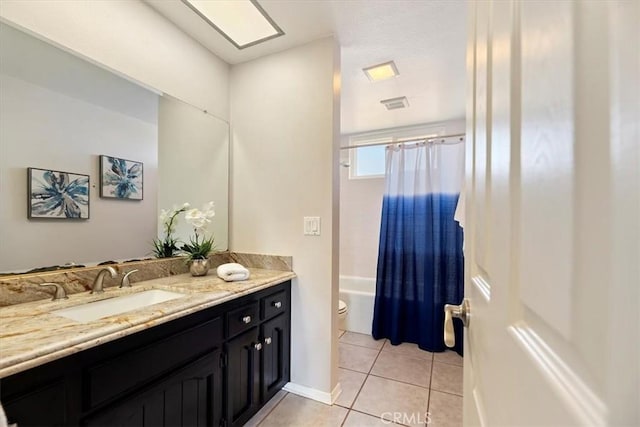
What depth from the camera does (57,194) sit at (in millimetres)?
1248

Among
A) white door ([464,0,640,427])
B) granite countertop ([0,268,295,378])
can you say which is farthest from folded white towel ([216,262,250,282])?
white door ([464,0,640,427])

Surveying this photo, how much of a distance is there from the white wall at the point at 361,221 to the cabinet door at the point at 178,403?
92.1 inches

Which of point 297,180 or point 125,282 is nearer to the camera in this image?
point 125,282

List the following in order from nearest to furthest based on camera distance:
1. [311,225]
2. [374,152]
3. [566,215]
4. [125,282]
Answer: [566,215] → [125,282] → [311,225] → [374,152]

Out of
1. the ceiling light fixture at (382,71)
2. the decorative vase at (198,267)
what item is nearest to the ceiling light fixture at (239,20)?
the ceiling light fixture at (382,71)

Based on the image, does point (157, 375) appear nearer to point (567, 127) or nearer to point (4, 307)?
A: point (4, 307)

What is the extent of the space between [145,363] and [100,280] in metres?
0.59

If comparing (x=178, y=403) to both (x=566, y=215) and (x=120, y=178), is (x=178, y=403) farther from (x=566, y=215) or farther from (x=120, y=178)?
(x=566, y=215)

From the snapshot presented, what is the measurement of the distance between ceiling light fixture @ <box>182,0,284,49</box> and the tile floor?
2.44 m

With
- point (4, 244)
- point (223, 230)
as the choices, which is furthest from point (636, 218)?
point (223, 230)

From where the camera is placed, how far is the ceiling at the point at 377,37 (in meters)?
1.54

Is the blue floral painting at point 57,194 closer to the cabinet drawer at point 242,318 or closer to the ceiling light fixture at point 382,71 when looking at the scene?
the cabinet drawer at point 242,318

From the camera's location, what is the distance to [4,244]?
3.62 ft

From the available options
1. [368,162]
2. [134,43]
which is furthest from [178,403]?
[368,162]
